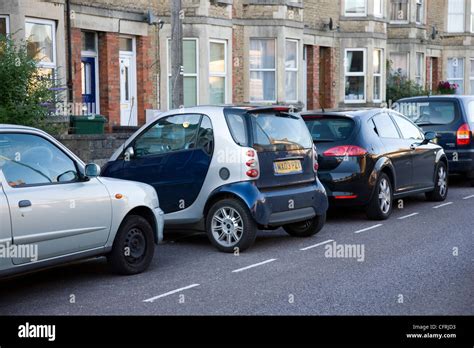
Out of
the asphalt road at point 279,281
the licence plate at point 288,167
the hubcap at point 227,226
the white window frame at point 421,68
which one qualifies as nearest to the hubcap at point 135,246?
the asphalt road at point 279,281

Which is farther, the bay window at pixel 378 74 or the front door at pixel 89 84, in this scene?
the bay window at pixel 378 74

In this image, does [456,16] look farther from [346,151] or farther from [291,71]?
[346,151]

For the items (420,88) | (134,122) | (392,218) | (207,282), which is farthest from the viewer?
(420,88)

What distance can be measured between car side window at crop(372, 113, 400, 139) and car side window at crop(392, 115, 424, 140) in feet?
0.80

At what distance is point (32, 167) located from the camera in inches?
326

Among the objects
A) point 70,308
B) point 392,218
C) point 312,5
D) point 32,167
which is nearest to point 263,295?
point 70,308

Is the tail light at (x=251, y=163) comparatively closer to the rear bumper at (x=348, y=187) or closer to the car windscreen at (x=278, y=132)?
the car windscreen at (x=278, y=132)

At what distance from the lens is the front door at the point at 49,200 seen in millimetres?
7840

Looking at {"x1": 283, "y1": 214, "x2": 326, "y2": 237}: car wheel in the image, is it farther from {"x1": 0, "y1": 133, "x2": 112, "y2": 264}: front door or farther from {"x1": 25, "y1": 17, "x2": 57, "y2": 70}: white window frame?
{"x1": 25, "y1": 17, "x2": 57, "y2": 70}: white window frame

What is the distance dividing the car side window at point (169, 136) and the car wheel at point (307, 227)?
1956mm

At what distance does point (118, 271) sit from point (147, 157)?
2516mm

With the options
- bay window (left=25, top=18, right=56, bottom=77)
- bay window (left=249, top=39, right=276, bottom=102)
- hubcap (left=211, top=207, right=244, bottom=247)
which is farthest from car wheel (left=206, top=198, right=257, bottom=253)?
bay window (left=249, top=39, right=276, bottom=102)

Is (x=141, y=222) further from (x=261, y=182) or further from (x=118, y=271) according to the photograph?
(x=261, y=182)

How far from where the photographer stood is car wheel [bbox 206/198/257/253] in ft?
34.0
